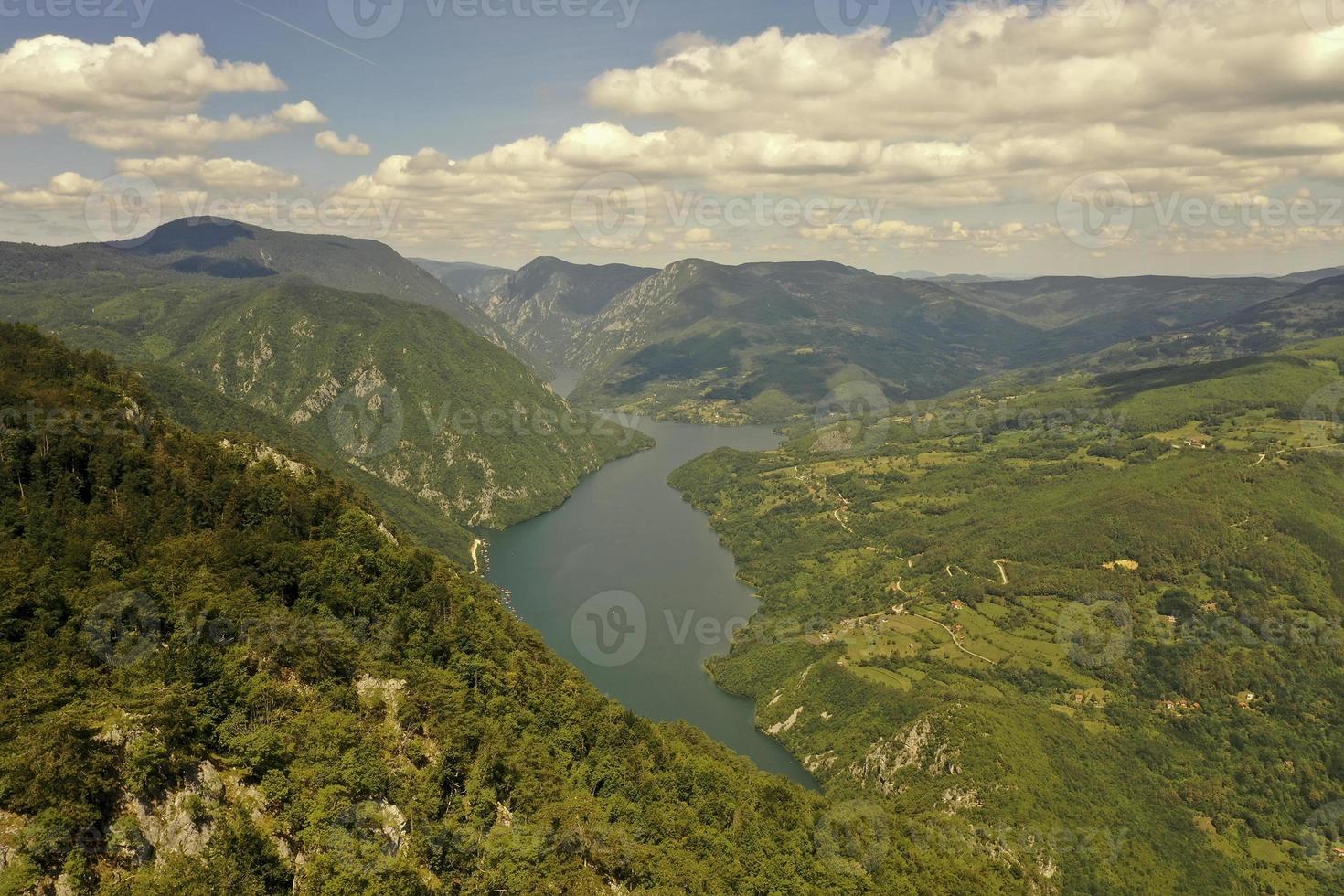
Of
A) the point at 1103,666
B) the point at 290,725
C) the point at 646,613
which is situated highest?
the point at 290,725

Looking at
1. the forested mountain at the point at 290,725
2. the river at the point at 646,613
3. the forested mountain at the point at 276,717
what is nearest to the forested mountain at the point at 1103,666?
the river at the point at 646,613

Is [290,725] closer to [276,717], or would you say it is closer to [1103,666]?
[276,717]

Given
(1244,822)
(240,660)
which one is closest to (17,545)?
(240,660)

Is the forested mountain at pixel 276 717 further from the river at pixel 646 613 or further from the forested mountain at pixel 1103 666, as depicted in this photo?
the river at pixel 646 613

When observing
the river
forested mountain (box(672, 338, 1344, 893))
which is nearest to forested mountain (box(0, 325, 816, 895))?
forested mountain (box(672, 338, 1344, 893))

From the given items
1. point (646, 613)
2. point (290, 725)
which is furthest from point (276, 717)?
point (646, 613)

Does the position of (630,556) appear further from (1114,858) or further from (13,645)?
(13,645)
